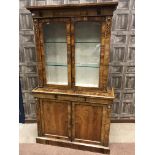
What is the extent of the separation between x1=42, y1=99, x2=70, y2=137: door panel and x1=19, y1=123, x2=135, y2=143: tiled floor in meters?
0.34

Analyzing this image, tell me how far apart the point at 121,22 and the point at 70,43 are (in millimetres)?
792

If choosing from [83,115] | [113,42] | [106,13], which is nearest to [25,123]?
[83,115]

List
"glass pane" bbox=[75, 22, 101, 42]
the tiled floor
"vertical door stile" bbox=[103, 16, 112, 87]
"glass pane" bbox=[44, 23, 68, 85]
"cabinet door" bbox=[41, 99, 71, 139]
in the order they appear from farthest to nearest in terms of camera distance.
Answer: the tiled floor < "cabinet door" bbox=[41, 99, 71, 139] < "glass pane" bbox=[44, 23, 68, 85] < "glass pane" bbox=[75, 22, 101, 42] < "vertical door stile" bbox=[103, 16, 112, 87]

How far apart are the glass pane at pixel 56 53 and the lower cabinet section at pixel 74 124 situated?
0.28 m

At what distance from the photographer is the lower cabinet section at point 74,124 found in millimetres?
1897

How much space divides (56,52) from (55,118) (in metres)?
0.79

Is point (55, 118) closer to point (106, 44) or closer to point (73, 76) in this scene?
point (73, 76)

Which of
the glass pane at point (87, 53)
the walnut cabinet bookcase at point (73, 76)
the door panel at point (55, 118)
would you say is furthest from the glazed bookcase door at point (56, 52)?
the door panel at point (55, 118)

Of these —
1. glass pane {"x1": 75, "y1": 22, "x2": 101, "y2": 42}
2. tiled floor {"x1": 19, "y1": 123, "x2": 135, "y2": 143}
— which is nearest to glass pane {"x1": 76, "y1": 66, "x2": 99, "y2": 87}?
glass pane {"x1": 75, "y1": 22, "x2": 101, "y2": 42}

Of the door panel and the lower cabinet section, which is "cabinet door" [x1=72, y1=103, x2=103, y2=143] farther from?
the door panel

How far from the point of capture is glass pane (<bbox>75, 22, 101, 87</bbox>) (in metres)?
1.79

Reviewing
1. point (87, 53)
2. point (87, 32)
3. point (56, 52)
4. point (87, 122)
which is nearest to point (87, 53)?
point (87, 53)

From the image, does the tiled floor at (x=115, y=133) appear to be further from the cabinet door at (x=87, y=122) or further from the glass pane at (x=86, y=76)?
the glass pane at (x=86, y=76)

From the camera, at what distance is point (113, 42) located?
2223 mm
